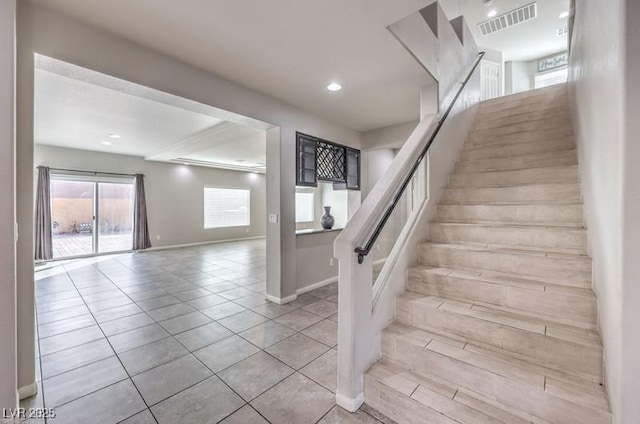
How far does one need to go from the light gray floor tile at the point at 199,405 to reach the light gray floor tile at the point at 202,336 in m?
0.64

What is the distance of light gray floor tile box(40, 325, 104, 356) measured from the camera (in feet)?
8.04

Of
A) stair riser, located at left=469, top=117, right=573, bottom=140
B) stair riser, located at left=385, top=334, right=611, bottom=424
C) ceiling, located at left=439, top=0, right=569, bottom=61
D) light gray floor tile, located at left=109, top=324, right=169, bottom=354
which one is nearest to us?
stair riser, located at left=385, top=334, right=611, bottom=424

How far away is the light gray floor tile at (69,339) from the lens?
8.04 feet

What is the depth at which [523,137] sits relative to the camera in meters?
3.10

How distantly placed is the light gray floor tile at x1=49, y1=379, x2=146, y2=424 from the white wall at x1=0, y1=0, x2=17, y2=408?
0.31 metres

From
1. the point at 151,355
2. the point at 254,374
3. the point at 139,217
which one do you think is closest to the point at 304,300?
the point at 254,374

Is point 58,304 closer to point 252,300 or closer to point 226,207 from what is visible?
point 252,300

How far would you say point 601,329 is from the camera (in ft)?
4.57

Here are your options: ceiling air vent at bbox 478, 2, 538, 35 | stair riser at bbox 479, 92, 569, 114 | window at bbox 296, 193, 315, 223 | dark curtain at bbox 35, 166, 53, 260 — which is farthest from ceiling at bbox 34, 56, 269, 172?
ceiling air vent at bbox 478, 2, 538, 35

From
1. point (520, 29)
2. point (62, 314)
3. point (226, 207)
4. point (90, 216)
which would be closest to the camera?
point (62, 314)

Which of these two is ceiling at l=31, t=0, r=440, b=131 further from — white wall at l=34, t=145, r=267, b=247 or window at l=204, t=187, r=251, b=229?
window at l=204, t=187, r=251, b=229

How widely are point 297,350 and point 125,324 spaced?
2.04 metres

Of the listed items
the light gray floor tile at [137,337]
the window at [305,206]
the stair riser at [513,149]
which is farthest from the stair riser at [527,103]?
the window at [305,206]

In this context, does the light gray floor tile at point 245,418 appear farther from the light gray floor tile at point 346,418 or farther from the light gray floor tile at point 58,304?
the light gray floor tile at point 58,304
